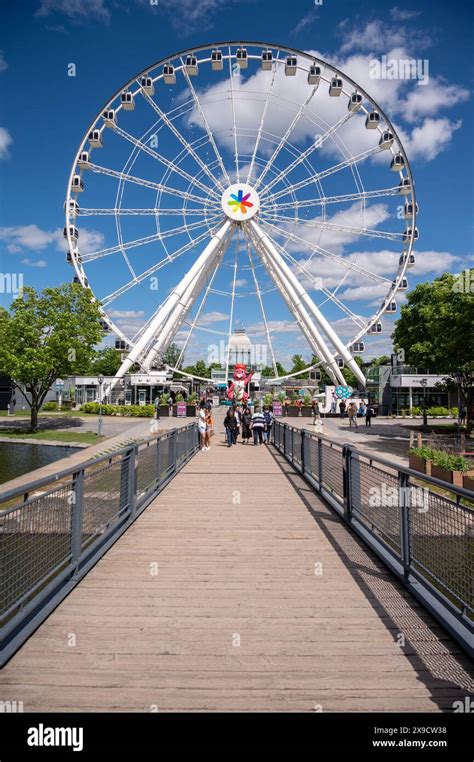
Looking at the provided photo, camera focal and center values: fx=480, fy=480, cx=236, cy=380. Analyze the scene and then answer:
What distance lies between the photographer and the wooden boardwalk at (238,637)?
3.12 meters

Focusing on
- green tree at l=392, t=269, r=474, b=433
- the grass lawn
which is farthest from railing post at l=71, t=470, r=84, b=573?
the grass lawn

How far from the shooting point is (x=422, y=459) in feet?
45.3

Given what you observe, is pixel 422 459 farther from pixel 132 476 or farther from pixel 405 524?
pixel 405 524

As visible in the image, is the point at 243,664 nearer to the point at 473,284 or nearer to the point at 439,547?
the point at 439,547

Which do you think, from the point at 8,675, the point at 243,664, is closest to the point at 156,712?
the point at 243,664

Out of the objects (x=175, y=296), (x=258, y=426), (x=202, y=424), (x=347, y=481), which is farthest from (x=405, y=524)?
Answer: (x=175, y=296)

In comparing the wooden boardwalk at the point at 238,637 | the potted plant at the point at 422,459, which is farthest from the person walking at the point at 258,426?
the wooden boardwalk at the point at 238,637

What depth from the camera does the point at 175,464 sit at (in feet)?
38.8

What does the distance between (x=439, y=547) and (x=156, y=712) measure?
2.78 meters

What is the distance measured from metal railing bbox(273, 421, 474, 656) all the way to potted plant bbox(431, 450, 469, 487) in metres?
6.13

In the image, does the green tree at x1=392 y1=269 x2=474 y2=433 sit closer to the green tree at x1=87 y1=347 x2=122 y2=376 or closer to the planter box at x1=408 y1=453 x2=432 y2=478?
the planter box at x1=408 y1=453 x2=432 y2=478

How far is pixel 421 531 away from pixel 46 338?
→ 92.2 ft

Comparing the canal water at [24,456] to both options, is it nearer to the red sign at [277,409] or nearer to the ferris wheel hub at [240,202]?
the red sign at [277,409]

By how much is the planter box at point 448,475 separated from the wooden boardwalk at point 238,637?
681cm
